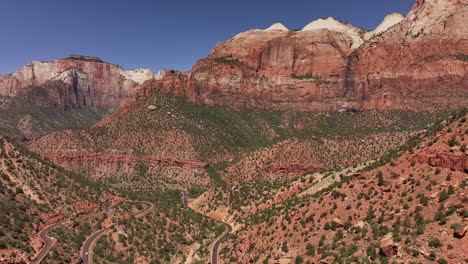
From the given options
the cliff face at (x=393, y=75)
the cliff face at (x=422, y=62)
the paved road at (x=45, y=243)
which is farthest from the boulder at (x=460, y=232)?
the cliff face at (x=393, y=75)

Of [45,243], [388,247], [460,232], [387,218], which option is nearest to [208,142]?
[45,243]

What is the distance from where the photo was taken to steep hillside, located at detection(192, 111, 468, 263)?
33000 mm

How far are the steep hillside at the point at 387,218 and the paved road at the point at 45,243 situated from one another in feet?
80.2

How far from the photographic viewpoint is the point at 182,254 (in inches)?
2670

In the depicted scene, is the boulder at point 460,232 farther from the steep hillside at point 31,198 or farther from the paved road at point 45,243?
the steep hillside at point 31,198

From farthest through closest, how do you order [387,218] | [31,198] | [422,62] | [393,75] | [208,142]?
[393,75] < [422,62] < [208,142] < [31,198] < [387,218]

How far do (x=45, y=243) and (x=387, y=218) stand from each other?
47142mm

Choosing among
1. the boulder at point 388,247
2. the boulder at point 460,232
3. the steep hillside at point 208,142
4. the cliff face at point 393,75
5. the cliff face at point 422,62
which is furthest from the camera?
the cliff face at point 393,75

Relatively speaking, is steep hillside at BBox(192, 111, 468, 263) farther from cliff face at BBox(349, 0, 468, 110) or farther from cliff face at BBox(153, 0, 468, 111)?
cliff face at BBox(153, 0, 468, 111)

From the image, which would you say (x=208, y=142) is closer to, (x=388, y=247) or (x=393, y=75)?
(x=393, y=75)

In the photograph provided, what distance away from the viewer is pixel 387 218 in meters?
39.4

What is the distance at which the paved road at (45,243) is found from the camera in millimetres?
52969

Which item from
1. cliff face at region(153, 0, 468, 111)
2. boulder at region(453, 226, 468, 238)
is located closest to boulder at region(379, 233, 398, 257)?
boulder at region(453, 226, 468, 238)

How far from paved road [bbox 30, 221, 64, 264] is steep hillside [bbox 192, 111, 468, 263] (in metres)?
24.4
